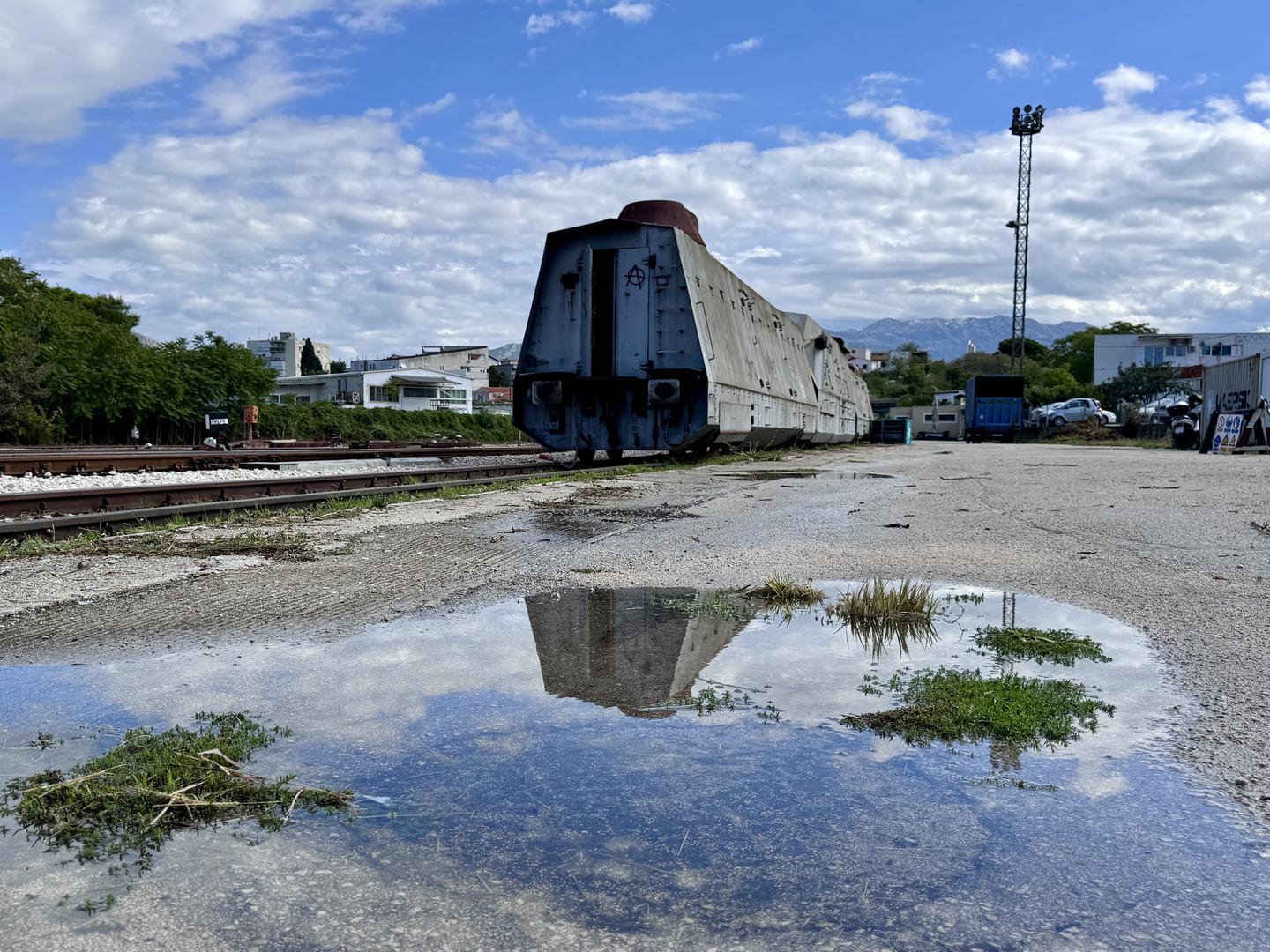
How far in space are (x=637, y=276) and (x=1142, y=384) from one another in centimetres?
5813

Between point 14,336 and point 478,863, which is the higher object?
point 14,336

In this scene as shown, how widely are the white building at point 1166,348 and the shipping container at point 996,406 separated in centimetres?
3723

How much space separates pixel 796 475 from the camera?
15086mm

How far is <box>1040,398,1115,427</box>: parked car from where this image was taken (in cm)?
5144

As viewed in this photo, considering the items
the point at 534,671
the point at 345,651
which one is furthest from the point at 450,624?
the point at 534,671

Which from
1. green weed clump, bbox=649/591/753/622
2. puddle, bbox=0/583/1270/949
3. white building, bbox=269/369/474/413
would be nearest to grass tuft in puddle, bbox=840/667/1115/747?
puddle, bbox=0/583/1270/949

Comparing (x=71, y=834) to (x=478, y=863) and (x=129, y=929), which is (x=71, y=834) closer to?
(x=129, y=929)

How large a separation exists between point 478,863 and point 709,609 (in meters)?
2.74

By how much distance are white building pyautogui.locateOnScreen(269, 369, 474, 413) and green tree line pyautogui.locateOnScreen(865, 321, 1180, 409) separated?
1607 inches

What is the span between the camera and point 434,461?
20.5m

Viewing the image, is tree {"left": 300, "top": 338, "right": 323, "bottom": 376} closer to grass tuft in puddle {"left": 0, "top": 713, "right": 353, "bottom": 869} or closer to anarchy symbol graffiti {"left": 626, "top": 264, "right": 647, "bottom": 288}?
anarchy symbol graffiti {"left": 626, "top": 264, "right": 647, "bottom": 288}

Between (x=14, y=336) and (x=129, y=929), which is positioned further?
(x=14, y=336)

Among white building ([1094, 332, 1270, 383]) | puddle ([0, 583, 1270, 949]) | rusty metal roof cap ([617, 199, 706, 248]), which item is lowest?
puddle ([0, 583, 1270, 949])

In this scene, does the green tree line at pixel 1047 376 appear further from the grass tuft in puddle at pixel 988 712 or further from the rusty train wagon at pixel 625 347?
the grass tuft in puddle at pixel 988 712
